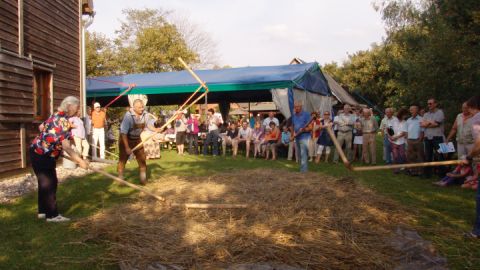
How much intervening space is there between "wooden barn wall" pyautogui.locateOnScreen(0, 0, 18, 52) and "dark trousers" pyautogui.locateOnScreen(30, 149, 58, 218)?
4.19m

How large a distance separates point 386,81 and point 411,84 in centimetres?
2115

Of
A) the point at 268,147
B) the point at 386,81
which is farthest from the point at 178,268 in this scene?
the point at 386,81

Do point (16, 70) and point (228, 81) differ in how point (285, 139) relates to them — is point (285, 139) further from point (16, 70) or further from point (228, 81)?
point (16, 70)

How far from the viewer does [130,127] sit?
6.62m

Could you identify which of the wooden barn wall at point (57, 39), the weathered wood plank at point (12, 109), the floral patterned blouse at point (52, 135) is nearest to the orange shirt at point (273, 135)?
the wooden barn wall at point (57, 39)

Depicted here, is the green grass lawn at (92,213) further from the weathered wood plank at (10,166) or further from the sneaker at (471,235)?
the weathered wood plank at (10,166)

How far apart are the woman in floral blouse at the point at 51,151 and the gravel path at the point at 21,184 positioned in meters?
1.66

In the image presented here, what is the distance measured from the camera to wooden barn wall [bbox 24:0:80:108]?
28.0 feet

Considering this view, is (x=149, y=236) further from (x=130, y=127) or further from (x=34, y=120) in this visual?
(x=34, y=120)

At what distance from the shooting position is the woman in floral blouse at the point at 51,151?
14.4ft

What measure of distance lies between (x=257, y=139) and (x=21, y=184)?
6.94m

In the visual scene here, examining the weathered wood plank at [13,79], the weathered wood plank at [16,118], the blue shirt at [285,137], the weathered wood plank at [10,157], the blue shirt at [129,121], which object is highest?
the weathered wood plank at [13,79]

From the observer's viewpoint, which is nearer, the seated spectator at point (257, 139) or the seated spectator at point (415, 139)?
the seated spectator at point (415, 139)

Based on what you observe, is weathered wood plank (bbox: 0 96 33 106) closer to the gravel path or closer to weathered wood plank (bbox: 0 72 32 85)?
weathered wood plank (bbox: 0 72 32 85)
